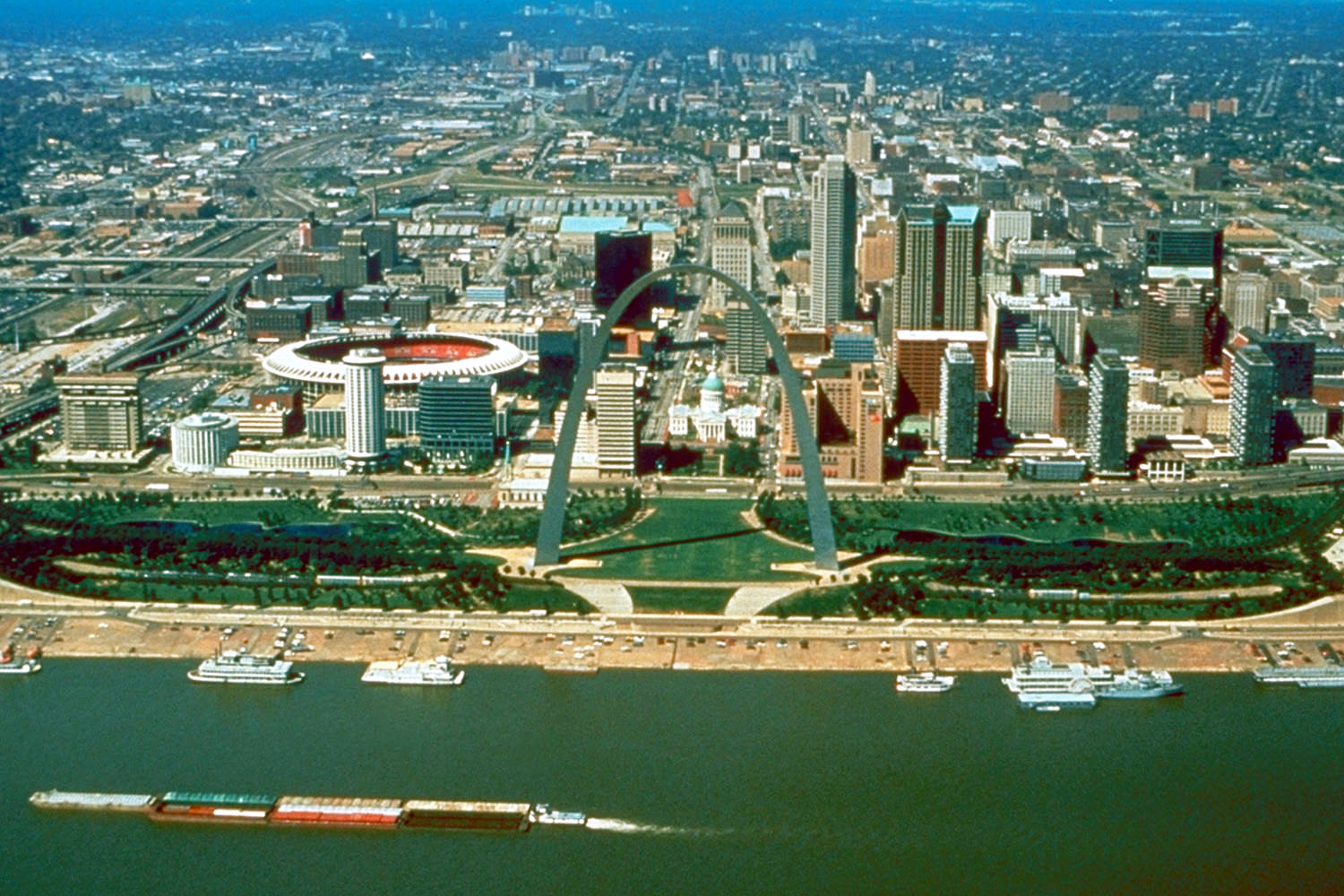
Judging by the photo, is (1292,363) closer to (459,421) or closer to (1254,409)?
(1254,409)

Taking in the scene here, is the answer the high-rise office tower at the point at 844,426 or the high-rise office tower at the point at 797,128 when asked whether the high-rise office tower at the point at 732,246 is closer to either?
the high-rise office tower at the point at 844,426

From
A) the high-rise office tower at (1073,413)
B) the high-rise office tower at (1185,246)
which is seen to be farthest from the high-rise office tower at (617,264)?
the high-rise office tower at (1073,413)

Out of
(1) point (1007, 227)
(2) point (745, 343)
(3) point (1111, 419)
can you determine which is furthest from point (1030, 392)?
(1) point (1007, 227)

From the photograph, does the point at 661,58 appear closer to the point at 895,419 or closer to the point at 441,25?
the point at 441,25

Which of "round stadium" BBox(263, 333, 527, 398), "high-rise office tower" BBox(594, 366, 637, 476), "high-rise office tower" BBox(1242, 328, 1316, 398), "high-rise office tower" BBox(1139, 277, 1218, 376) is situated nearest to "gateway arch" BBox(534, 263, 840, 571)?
"high-rise office tower" BBox(594, 366, 637, 476)

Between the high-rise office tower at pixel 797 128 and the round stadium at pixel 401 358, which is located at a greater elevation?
the high-rise office tower at pixel 797 128

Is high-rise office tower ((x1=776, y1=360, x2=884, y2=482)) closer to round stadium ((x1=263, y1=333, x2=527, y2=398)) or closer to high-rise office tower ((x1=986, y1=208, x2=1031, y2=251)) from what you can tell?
round stadium ((x1=263, y1=333, x2=527, y2=398))

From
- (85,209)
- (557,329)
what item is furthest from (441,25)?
(557,329)
